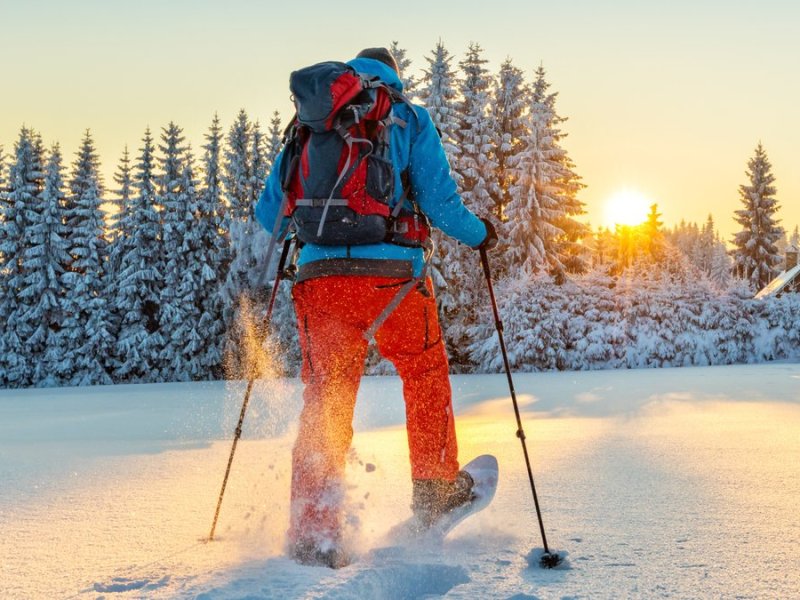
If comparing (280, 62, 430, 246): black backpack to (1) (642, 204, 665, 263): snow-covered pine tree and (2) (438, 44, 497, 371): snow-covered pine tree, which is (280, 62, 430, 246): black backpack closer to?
(2) (438, 44, 497, 371): snow-covered pine tree

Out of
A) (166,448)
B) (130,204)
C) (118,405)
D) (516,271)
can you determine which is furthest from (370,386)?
(130,204)

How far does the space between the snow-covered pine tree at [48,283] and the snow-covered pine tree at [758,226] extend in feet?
125

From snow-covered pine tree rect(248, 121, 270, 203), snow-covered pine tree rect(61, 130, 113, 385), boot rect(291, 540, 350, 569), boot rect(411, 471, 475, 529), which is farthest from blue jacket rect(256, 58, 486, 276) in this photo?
snow-covered pine tree rect(248, 121, 270, 203)

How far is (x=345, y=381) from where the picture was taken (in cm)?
277

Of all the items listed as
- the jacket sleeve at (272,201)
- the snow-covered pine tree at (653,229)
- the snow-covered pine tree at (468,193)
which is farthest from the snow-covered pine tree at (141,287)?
the snow-covered pine tree at (653,229)

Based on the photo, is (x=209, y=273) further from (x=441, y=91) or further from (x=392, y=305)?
(x=392, y=305)

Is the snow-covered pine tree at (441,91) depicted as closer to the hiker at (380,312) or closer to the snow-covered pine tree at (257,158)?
the snow-covered pine tree at (257,158)

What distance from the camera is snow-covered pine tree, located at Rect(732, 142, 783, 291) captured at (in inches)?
1800

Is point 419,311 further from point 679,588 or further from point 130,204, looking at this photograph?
point 130,204

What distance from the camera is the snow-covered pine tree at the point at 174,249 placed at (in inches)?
984

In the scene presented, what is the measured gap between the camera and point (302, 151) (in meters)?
2.84

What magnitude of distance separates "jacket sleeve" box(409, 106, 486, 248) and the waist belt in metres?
0.27

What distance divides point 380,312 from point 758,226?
160 ft

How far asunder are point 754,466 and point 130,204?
86.7 feet
